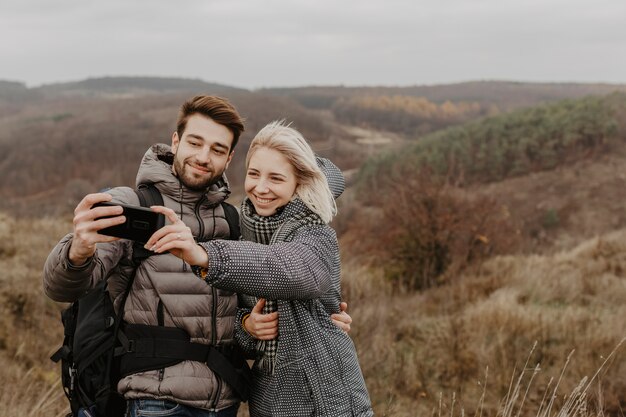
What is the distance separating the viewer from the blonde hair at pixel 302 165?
6.68 ft

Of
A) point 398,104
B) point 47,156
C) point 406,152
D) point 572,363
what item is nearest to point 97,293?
point 572,363

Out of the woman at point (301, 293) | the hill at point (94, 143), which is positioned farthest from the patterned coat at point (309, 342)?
the hill at point (94, 143)

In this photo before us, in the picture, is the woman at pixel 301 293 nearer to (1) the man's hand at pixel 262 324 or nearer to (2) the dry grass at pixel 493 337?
(1) the man's hand at pixel 262 324

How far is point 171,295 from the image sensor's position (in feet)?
6.90

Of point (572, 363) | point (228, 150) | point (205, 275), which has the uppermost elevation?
point (228, 150)

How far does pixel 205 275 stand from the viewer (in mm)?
1646

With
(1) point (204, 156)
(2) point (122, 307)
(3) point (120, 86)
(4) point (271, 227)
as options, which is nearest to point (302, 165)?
(4) point (271, 227)

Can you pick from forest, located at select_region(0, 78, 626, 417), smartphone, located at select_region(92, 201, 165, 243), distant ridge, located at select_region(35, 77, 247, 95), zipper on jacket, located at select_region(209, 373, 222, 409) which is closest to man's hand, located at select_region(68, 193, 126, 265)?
smartphone, located at select_region(92, 201, 165, 243)

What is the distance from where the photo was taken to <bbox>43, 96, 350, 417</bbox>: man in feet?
6.40

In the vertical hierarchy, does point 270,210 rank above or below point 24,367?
above

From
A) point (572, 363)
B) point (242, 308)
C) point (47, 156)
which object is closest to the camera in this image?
point (242, 308)

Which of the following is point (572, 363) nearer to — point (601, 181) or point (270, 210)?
point (270, 210)

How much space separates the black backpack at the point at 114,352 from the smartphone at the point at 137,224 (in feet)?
1.28

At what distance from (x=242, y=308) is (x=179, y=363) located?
30 centimetres
